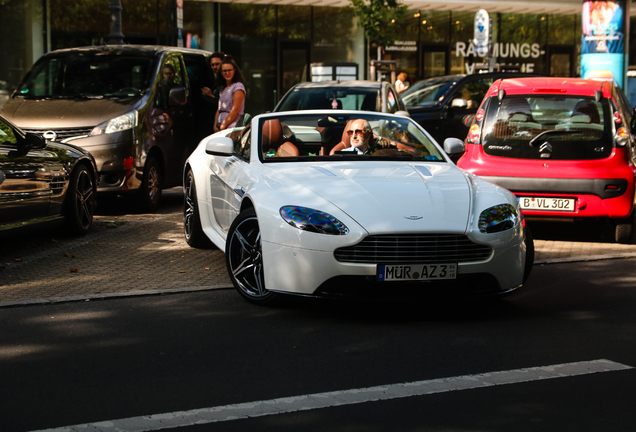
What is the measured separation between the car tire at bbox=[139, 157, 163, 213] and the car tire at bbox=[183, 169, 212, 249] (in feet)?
7.87

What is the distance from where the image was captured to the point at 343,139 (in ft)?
23.6

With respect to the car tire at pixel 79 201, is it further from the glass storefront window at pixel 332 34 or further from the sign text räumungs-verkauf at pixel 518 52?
the sign text räumungs-verkauf at pixel 518 52

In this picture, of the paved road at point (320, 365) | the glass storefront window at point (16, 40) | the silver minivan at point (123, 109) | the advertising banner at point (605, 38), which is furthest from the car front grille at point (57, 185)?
the advertising banner at point (605, 38)

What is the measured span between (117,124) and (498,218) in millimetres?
5935

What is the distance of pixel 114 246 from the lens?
27.6 feet

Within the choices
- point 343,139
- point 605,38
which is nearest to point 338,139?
point 343,139

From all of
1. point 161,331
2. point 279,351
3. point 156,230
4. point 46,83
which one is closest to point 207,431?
point 279,351

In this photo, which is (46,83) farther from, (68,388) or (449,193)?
(68,388)

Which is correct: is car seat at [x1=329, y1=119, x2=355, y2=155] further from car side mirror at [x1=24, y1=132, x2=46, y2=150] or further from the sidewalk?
car side mirror at [x1=24, y1=132, x2=46, y2=150]

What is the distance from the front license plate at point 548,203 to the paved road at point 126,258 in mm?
384

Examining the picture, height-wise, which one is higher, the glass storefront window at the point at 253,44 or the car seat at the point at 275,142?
the glass storefront window at the point at 253,44

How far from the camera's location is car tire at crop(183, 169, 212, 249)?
808cm

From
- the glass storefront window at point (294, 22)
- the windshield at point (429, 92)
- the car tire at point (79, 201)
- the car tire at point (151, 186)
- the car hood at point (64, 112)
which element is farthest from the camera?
the glass storefront window at point (294, 22)

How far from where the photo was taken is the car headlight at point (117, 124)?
33.8 ft
